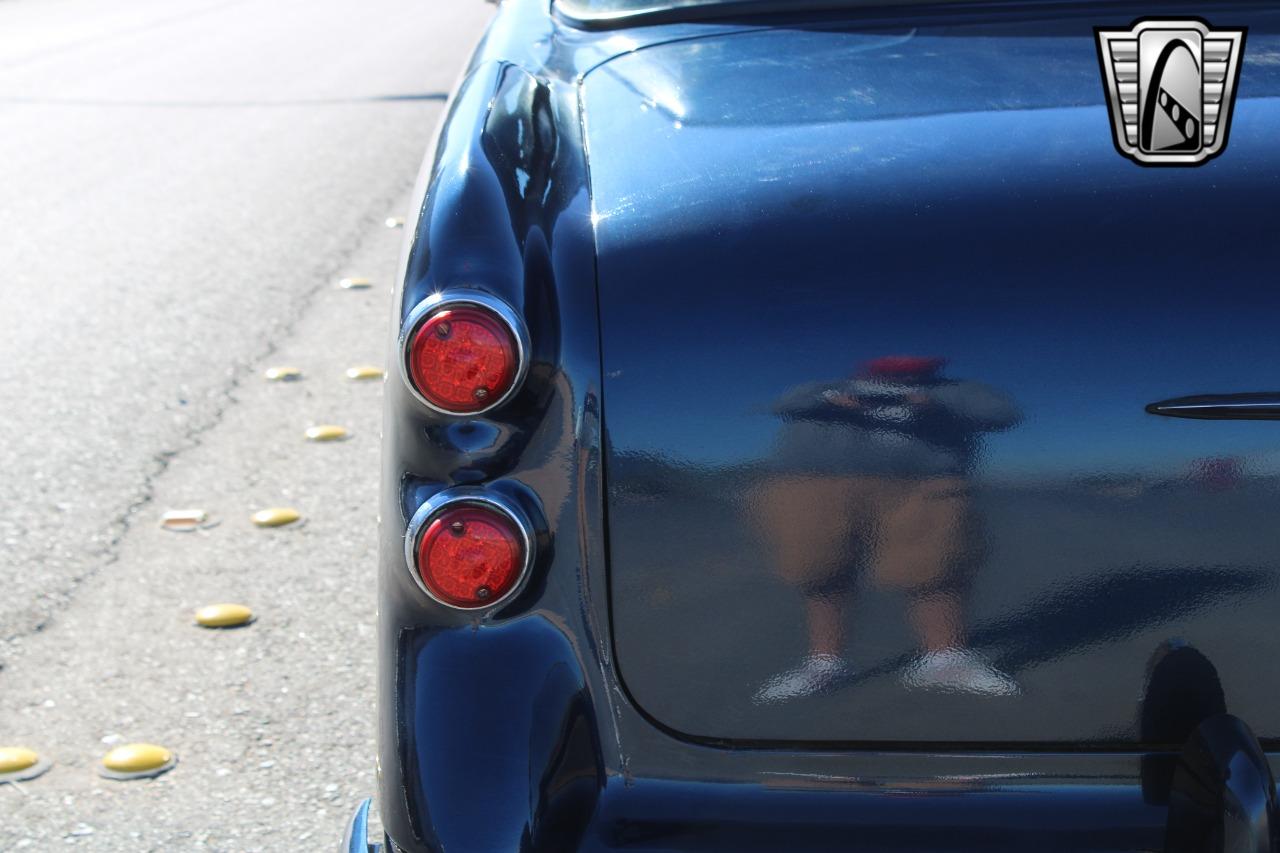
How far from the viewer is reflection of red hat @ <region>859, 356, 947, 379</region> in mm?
1563

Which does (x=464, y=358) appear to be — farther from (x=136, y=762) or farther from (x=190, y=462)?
(x=190, y=462)

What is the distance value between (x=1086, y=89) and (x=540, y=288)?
76cm

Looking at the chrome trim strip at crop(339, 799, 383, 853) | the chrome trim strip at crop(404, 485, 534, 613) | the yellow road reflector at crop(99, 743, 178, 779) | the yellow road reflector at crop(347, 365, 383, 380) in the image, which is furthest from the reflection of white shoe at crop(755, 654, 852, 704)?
the yellow road reflector at crop(347, 365, 383, 380)

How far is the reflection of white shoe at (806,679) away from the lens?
1645 mm

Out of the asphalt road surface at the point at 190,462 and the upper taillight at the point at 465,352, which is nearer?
the upper taillight at the point at 465,352

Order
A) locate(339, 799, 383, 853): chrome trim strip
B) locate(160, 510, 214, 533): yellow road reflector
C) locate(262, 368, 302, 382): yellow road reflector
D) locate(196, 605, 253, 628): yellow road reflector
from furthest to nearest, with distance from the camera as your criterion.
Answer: locate(262, 368, 302, 382): yellow road reflector < locate(160, 510, 214, 533): yellow road reflector < locate(196, 605, 253, 628): yellow road reflector < locate(339, 799, 383, 853): chrome trim strip

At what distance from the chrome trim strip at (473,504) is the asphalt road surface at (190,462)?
3.83 feet

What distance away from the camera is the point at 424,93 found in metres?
11.5

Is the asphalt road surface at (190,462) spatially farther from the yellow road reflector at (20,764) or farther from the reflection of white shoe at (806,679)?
the reflection of white shoe at (806,679)

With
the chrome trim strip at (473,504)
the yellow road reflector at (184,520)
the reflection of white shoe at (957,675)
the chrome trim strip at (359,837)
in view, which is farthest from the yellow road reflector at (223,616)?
the reflection of white shoe at (957,675)

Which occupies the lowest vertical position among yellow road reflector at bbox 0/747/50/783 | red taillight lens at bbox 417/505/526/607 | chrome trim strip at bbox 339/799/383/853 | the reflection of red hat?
yellow road reflector at bbox 0/747/50/783

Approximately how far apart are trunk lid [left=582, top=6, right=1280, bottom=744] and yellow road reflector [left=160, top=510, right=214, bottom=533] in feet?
8.13

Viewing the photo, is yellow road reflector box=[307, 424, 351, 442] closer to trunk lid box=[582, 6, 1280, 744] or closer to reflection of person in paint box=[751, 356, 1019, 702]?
trunk lid box=[582, 6, 1280, 744]

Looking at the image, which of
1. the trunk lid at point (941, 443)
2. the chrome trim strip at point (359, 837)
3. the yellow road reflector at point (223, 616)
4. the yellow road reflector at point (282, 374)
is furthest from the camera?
the yellow road reflector at point (282, 374)
